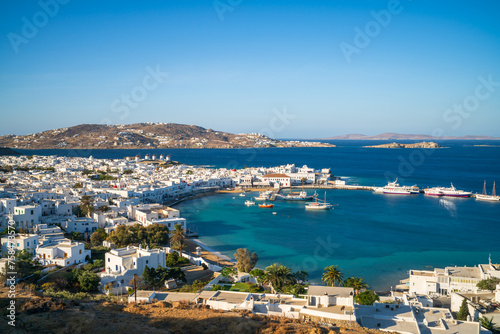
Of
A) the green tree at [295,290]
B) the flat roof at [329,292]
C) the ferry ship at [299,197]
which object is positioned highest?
the flat roof at [329,292]

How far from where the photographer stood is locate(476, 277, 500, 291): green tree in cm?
1427

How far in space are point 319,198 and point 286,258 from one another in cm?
2373

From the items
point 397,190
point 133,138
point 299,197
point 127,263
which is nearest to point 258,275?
point 127,263

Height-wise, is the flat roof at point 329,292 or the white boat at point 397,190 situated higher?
the flat roof at point 329,292

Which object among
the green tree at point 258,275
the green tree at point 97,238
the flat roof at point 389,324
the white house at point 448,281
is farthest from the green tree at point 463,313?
the green tree at point 97,238

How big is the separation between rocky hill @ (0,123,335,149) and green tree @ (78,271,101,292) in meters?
136

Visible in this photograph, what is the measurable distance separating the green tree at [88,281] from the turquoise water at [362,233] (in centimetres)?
955

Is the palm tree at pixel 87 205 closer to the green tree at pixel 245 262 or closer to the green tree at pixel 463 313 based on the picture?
the green tree at pixel 245 262

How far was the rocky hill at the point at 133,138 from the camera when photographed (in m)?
145

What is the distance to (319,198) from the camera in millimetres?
44531

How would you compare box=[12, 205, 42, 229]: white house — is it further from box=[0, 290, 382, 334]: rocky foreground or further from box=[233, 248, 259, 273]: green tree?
box=[0, 290, 382, 334]: rocky foreground

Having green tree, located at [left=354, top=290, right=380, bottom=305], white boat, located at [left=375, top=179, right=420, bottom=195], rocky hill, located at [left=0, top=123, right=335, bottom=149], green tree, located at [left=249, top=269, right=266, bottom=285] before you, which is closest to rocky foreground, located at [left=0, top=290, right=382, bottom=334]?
green tree, located at [left=354, top=290, right=380, bottom=305]

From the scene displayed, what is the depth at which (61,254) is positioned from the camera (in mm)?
16984

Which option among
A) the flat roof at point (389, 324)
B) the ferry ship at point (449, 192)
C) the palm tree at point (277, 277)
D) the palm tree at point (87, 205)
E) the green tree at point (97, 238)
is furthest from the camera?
the ferry ship at point (449, 192)
